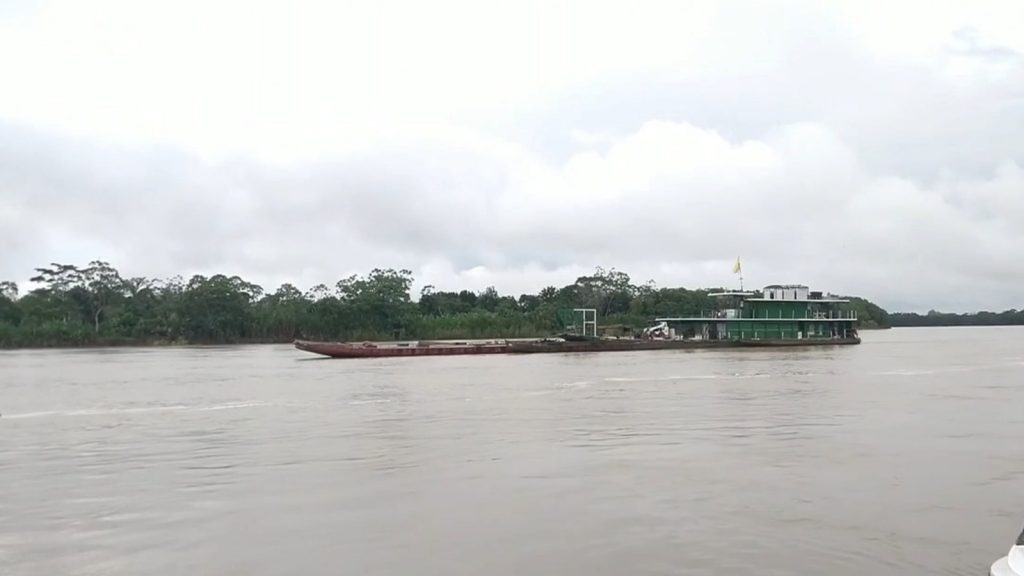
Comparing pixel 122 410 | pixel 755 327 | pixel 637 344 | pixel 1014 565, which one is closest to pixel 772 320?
pixel 755 327

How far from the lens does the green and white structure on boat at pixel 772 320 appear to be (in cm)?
6638

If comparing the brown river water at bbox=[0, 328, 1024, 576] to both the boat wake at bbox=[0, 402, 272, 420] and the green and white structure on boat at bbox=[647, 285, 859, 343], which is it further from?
the green and white structure on boat at bbox=[647, 285, 859, 343]

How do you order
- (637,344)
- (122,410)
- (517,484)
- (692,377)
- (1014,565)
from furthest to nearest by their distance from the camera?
(637,344)
(692,377)
(122,410)
(517,484)
(1014,565)

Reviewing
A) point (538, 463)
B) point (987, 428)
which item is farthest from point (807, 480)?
point (987, 428)

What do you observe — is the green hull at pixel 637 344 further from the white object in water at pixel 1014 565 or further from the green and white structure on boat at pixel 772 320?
the white object in water at pixel 1014 565

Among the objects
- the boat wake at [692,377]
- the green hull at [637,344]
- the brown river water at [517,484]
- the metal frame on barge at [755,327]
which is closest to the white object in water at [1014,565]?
the brown river water at [517,484]

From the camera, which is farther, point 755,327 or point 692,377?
point 755,327

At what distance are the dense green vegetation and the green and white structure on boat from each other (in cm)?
1025

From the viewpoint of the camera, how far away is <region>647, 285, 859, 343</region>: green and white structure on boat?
218 ft

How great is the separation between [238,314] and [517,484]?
79749mm

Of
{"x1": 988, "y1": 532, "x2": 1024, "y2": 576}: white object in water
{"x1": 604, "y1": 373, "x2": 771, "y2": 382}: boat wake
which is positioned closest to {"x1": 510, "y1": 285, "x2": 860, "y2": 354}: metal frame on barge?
{"x1": 604, "y1": 373, "x2": 771, "y2": 382}: boat wake

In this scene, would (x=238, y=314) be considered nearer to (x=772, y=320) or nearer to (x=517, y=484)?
(x=772, y=320)

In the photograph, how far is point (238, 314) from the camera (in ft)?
→ 286

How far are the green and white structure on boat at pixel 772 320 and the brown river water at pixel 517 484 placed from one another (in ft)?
132
